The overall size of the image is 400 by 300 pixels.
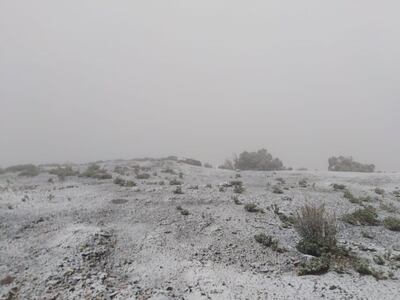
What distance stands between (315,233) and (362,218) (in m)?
4.42

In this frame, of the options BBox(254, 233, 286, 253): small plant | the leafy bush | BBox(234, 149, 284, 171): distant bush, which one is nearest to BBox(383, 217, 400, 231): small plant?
the leafy bush

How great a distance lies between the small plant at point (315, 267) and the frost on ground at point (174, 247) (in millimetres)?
182

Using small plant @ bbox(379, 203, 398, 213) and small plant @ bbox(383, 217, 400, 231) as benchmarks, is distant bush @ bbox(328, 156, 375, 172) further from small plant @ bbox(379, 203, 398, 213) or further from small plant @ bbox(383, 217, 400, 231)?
small plant @ bbox(383, 217, 400, 231)

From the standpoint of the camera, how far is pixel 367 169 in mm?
42062

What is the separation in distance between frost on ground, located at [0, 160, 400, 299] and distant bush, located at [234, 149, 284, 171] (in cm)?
2385

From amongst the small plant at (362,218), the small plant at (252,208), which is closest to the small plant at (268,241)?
the small plant at (252,208)

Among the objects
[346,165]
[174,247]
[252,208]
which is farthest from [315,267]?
[346,165]

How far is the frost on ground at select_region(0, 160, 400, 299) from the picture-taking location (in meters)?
7.46

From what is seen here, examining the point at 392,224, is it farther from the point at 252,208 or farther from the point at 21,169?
the point at 21,169

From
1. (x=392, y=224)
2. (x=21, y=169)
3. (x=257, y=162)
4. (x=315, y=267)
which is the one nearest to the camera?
(x=315, y=267)

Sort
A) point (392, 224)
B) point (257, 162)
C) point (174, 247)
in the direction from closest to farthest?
point (174, 247), point (392, 224), point (257, 162)

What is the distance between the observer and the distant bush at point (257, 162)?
137 feet

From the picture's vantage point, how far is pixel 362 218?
12.7 metres

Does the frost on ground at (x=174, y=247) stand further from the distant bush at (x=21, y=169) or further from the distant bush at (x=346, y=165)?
the distant bush at (x=346, y=165)
